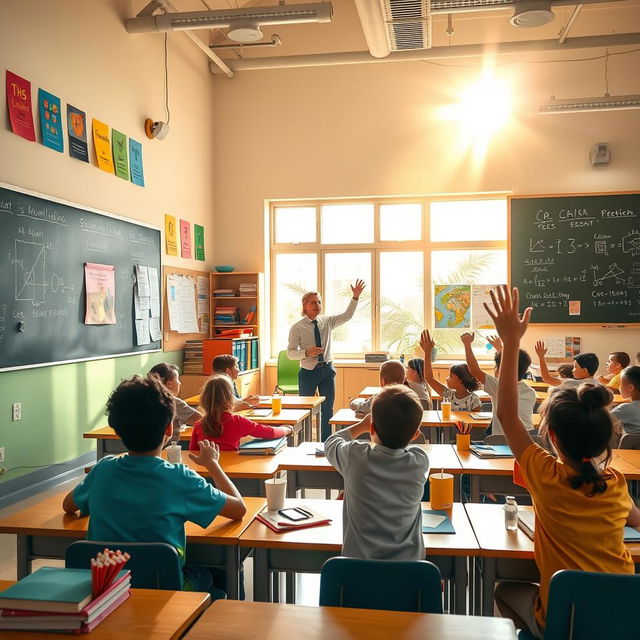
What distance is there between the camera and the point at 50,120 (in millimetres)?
4824

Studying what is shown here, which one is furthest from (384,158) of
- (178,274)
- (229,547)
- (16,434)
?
(229,547)

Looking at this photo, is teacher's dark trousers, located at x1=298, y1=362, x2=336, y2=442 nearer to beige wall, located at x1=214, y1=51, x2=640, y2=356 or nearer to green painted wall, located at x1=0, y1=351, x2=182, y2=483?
green painted wall, located at x1=0, y1=351, x2=182, y2=483

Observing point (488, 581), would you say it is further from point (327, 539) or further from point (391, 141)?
point (391, 141)

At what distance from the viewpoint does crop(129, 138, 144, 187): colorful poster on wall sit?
606 centimetres

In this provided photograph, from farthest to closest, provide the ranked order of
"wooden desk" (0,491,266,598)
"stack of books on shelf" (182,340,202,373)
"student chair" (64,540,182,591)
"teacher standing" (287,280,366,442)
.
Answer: "stack of books on shelf" (182,340,202,373)
"teacher standing" (287,280,366,442)
"wooden desk" (0,491,266,598)
"student chair" (64,540,182,591)

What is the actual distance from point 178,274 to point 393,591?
19.3 ft

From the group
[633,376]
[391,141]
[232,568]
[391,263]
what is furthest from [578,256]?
[232,568]

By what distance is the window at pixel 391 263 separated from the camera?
311 inches

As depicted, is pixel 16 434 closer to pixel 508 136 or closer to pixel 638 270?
pixel 508 136

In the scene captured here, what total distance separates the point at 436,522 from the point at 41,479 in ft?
12.0

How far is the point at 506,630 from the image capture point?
4.46 ft

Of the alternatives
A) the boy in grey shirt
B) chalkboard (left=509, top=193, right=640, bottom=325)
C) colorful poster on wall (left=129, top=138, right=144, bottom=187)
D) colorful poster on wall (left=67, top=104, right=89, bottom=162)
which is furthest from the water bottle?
chalkboard (left=509, top=193, right=640, bottom=325)

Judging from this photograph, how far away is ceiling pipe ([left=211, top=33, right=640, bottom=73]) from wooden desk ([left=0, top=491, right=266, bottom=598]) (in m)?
5.92

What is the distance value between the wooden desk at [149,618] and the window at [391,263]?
21.6 ft
